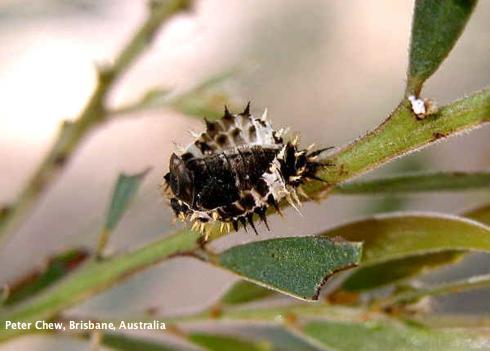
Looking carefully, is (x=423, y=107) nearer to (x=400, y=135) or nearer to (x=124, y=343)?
(x=400, y=135)

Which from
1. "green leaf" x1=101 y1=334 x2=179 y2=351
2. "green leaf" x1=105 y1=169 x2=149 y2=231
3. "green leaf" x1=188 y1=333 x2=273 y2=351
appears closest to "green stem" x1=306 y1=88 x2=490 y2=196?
"green leaf" x1=105 y1=169 x2=149 y2=231

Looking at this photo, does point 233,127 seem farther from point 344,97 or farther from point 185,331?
point 344,97

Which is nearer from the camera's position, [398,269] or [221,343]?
[398,269]

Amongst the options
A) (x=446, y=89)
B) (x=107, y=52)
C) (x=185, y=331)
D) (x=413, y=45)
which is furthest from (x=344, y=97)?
(x=413, y=45)

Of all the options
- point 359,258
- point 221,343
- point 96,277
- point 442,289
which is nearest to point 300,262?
Result: point 359,258

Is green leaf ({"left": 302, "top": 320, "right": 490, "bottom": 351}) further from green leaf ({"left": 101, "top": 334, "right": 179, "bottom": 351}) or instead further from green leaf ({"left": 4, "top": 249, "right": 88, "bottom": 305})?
green leaf ({"left": 4, "top": 249, "right": 88, "bottom": 305})

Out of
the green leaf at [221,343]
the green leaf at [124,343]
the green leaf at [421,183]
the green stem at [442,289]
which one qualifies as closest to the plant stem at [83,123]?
the green leaf at [124,343]
